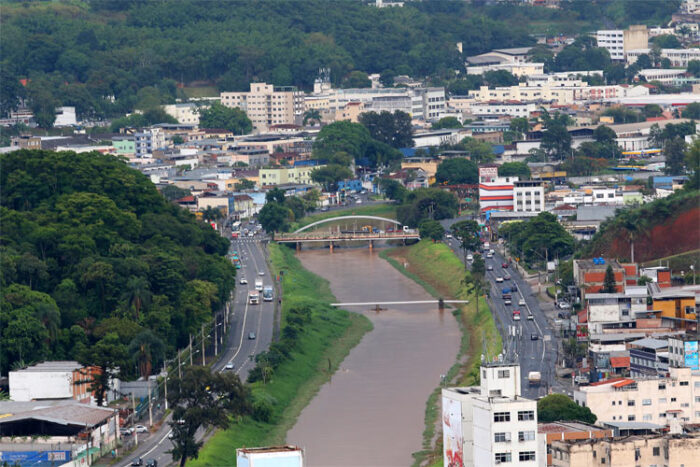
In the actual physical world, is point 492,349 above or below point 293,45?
below

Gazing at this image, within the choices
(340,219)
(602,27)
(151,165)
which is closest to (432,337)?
(340,219)

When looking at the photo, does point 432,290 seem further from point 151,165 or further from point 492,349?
point 151,165

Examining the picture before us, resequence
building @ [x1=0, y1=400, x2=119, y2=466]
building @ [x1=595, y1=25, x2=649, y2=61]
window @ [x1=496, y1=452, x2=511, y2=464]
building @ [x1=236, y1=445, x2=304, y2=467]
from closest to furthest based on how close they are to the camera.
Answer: window @ [x1=496, y1=452, x2=511, y2=464] → building @ [x1=236, y1=445, x2=304, y2=467] → building @ [x1=0, y1=400, x2=119, y2=466] → building @ [x1=595, y1=25, x2=649, y2=61]

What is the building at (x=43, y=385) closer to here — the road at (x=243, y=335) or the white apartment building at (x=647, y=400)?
the road at (x=243, y=335)

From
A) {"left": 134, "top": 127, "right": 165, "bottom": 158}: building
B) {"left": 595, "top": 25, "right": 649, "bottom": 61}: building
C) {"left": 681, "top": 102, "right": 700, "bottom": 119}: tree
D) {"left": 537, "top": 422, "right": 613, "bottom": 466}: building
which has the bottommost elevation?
{"left": 537, "top": 422, "right": 613, "bottom": 466}: building

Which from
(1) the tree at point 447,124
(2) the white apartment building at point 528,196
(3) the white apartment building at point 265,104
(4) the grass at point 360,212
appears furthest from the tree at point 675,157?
(3) the white apartment building at point 265,104

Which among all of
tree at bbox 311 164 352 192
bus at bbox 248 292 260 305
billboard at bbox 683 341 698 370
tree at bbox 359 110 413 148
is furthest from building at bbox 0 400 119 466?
tree at bbox 359 110 413 148

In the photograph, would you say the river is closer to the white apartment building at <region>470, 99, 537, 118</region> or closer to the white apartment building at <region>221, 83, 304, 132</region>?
the white apartment building at <region>221, 83, 304, 132</region>
